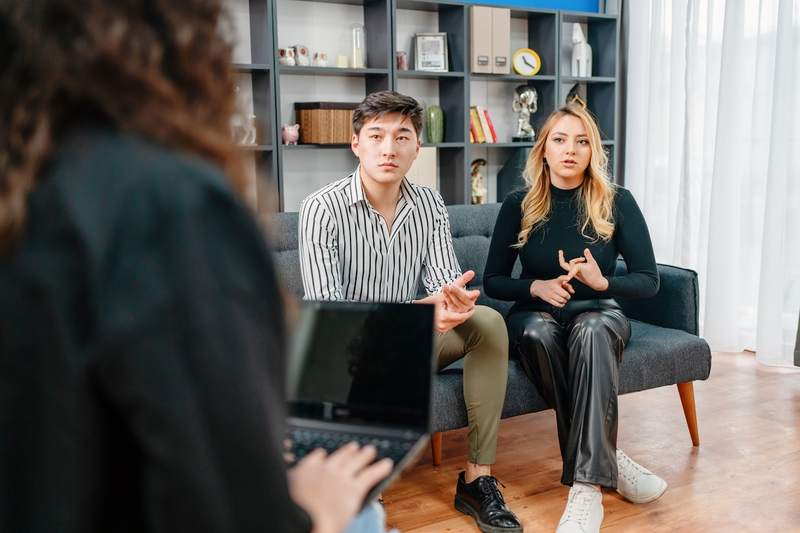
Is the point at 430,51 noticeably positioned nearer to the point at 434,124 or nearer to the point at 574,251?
the point at 434,124

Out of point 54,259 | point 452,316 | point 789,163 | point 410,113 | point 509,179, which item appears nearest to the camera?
point 54,259

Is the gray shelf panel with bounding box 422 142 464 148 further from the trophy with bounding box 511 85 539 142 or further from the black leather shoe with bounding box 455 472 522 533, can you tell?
the black leather shoe with bounding box 455 472 522 533

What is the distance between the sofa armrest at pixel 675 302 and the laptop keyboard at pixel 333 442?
76.6 inches

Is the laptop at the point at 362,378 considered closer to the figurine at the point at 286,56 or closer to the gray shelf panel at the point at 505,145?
the figurine at the point at 286,56

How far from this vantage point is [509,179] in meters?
4.51

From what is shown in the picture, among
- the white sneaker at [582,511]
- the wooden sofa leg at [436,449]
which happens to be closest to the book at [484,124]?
the wooden sofa leg at [436,449]

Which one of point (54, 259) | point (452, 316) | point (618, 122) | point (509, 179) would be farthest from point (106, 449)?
point (618, 122)

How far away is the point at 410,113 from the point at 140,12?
1793 mm

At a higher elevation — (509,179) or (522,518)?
(509,179)

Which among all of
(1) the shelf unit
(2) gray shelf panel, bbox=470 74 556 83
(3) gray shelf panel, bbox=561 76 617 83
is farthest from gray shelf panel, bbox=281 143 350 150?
(3) gray shelf panel, bbox=561 76 617 83

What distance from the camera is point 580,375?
2141 millimetres

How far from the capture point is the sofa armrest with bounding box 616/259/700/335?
262cm

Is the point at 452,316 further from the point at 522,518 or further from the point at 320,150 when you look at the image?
the point at 320,150

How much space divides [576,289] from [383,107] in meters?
0.80
